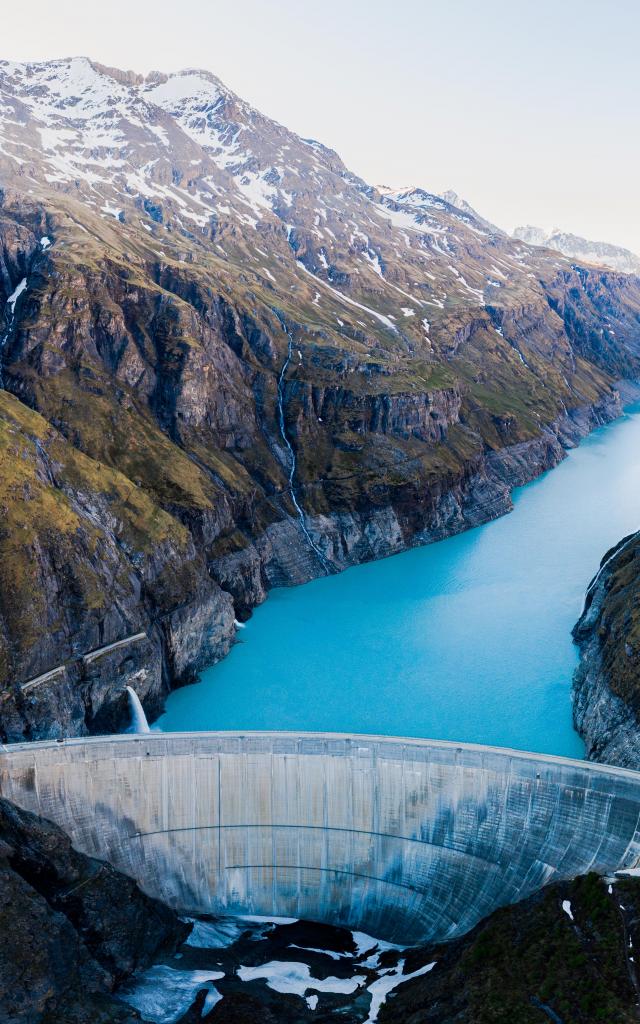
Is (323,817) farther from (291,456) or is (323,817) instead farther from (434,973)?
(291,456)

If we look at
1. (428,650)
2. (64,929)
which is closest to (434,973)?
(64,929)

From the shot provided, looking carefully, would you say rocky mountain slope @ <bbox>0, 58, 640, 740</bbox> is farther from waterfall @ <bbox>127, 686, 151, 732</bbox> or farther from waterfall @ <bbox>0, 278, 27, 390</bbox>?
waterfall @ <bbox>127, 686, 151, 732</bbox>

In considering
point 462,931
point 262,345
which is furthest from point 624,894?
point 262,345

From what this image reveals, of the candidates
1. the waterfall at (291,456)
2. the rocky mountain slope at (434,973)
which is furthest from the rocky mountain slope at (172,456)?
the rocky mountain slope at (434,973)

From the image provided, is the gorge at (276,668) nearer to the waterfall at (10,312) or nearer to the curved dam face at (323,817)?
the curved dam face at (323,817)

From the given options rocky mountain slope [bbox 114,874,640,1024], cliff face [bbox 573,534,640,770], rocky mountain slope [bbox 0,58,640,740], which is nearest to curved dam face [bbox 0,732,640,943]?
rocky mountain slope [bbox 114,874,640,1024]

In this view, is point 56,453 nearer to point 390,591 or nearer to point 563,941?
point 390,591
